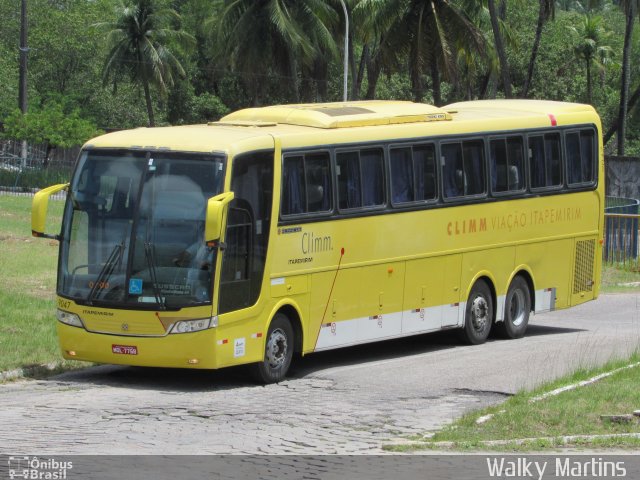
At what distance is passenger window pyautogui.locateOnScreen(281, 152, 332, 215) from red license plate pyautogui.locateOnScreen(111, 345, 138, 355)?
2.45m

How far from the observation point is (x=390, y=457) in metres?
10.8

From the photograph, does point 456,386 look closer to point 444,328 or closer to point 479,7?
point 444,328

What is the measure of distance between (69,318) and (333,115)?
4.42 meters

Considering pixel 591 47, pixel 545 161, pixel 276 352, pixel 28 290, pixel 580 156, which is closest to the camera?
pixel 276 352

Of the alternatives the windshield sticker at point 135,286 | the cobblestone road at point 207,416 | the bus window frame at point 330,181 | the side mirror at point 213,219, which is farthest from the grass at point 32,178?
the side mirror at point 213,219

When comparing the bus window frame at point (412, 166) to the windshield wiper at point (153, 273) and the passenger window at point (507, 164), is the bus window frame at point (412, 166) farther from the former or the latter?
the windshield wiper at point (153, 273)

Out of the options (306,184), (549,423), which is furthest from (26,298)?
(549,423)

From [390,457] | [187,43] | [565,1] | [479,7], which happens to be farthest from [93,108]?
[390,457]

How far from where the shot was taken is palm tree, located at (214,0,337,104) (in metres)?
54.6

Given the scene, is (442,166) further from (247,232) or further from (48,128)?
(48,128)

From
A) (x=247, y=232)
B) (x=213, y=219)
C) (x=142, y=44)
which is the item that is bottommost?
(x=247, y=232)

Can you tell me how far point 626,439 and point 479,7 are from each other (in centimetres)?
4405

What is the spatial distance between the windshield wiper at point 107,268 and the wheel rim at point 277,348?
2.06 meters

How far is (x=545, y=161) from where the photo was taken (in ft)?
67.7
